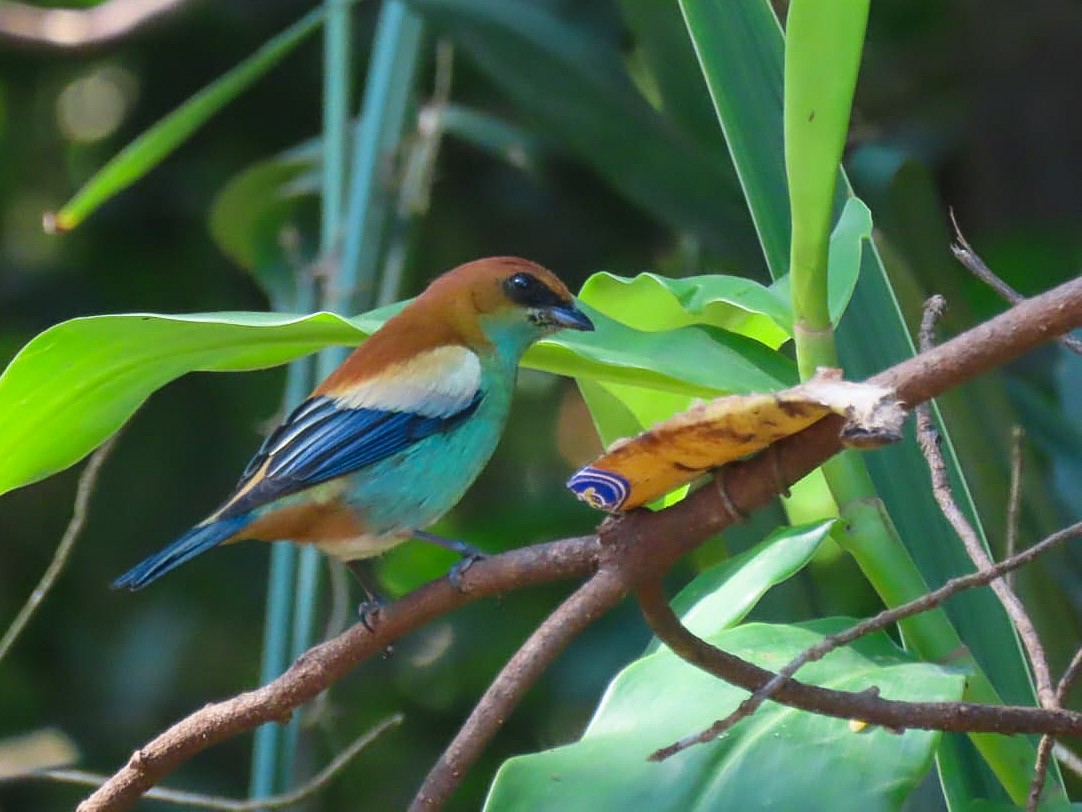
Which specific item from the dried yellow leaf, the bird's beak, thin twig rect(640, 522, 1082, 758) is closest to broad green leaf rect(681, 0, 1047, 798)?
thin twig rect(640, 522, 1082, 758)

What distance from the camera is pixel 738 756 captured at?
1.20 meters

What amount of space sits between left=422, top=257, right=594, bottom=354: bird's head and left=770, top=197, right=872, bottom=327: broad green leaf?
0.92 meters

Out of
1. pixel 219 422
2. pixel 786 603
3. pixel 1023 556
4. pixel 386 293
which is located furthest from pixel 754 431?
pixel 219 422

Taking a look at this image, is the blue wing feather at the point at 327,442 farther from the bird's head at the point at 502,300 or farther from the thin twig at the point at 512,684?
the thin twig at the point at 512,684

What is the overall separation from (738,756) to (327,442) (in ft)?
3.52

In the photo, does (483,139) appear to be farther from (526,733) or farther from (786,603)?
(786,603)

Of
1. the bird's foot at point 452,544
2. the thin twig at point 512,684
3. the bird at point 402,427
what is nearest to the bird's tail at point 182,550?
the bird at point 402,427

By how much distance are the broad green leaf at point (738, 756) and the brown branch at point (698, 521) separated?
0.28 feet

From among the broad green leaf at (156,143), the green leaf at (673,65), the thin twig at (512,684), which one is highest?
the broad green leaf at (156,143)

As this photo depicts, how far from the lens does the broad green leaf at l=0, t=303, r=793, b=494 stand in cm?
137

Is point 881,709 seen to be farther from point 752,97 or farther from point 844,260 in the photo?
point 752,97

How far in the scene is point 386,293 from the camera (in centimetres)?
281

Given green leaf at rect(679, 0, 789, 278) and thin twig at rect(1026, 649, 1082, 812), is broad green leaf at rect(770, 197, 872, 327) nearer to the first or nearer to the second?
green leaf at rect(679, 0, 789, 278)

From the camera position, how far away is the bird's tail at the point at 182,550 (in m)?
1.78
